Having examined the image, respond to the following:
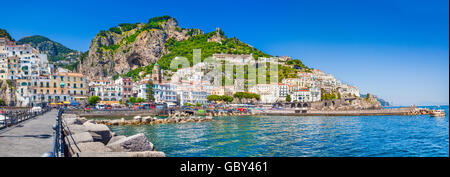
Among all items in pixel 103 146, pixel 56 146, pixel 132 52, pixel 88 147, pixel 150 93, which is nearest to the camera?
pixel 56 146

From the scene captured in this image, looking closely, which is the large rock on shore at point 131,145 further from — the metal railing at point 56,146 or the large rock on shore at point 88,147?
the metal railing at point 56,146

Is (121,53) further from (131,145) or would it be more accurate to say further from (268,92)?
(131,145)

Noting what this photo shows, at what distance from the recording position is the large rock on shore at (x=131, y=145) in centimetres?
1181

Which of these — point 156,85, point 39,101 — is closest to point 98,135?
point 39,101

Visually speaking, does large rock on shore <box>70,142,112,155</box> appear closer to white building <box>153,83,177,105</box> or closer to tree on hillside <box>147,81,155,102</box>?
tree on hillside <box>147,81,155,102</box>

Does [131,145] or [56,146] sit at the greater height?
[56,146]

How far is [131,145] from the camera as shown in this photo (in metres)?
12.1

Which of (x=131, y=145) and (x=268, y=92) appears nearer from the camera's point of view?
(x=131, y=145)

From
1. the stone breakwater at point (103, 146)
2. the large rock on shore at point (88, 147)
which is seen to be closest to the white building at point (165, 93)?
the stone breakwater at point (103, 146)

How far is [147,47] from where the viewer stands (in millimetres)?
172000

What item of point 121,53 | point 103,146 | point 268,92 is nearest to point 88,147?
point 103,146
